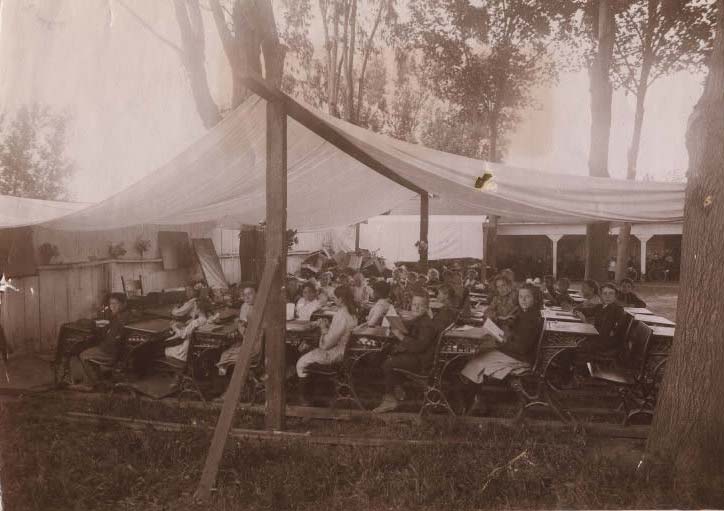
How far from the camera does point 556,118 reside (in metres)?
6.21

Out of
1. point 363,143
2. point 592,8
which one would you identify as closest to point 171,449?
point 363,143

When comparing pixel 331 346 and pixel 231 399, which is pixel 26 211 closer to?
pixel 331 346

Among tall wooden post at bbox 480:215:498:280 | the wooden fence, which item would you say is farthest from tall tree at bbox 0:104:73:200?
tall wooden post at bbox 480:215:498:280

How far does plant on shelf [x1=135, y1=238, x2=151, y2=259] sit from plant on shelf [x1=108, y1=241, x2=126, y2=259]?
47 centimetres

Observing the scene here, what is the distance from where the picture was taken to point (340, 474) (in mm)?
3447

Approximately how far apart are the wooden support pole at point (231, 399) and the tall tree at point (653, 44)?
422cm

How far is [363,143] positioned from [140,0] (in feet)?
7.18

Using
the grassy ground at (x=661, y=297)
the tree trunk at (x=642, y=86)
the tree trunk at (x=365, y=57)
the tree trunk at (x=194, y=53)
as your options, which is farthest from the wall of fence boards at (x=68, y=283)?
the grassy ground at (x=661, y=297)

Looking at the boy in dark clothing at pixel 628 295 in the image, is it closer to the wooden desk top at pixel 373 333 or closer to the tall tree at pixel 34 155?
→ the wooden desk top at pixel 373 333

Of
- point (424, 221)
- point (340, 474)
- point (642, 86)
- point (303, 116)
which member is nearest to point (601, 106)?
point (642, 86)

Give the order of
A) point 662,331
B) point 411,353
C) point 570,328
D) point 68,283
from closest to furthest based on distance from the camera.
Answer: point 662,331
point 570,328
point 411,353
point 68,283

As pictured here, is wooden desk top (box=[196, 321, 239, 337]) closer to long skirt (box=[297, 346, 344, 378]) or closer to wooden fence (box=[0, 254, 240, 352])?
long skirt (box=[297, 346, 344, 378])

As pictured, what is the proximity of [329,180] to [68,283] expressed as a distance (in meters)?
4.40

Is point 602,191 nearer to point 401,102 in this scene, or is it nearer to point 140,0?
point 140,0
